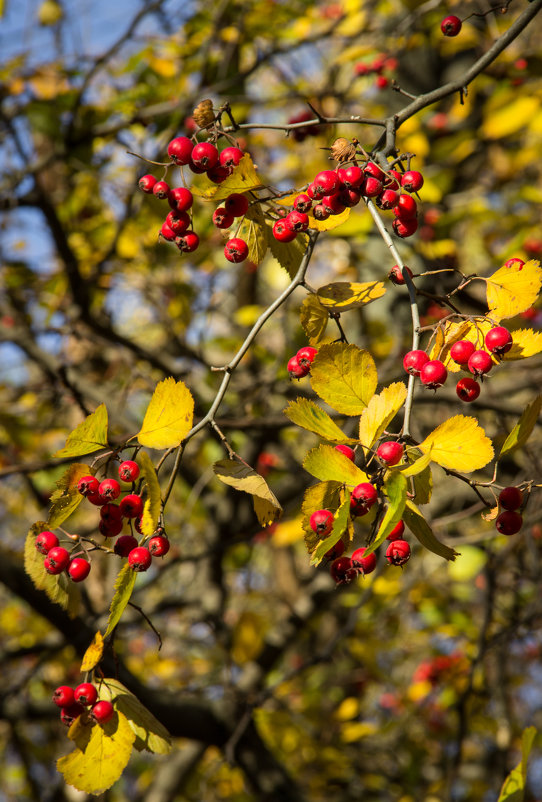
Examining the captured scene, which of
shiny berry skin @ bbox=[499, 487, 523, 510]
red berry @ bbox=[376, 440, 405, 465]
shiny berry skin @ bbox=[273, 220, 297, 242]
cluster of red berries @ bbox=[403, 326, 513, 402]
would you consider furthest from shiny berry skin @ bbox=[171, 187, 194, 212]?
shiny berry skin @ bbox=[499, 487, 523, 510]

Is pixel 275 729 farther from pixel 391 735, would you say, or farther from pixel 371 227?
pixel 371 227

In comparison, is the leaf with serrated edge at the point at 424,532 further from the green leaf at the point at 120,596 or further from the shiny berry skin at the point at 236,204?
the shiny berry skin at the point at 236,204

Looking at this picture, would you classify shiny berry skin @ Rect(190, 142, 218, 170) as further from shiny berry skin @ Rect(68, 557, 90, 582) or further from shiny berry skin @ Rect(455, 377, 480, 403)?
shiny berry skin @ Rect(68, 557, 90, 582)

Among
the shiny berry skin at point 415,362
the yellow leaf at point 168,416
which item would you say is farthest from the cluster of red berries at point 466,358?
the yellow leaf at point 168,416

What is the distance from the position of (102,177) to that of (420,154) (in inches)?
74.8

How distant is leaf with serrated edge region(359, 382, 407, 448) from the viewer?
39.0 inches

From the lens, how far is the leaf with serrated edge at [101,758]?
3.64ft

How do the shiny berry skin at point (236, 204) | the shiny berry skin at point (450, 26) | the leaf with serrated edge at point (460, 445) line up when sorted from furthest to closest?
the shiny berry skin at point (450, 26) → the shiny berry skin at point (236, 204) → the leaf with serrated edge at point (460, 445)

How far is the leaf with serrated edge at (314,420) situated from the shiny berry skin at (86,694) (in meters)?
0.59

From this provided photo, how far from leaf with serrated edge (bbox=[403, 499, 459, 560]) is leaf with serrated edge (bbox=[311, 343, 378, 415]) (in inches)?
7.4

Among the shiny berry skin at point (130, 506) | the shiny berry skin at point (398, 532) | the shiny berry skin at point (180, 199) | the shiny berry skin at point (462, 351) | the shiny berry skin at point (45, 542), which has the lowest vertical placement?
the shiny berry skin at point (398, 532)

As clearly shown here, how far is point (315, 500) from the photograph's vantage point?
40.2 inches

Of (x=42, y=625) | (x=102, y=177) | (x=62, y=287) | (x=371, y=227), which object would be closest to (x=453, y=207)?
(x=371, y=227)

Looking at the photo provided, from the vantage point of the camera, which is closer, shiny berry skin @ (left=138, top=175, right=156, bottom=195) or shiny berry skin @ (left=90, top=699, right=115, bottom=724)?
shiny berry skin @ (left=90, top=699, right=115, bottom=724)
